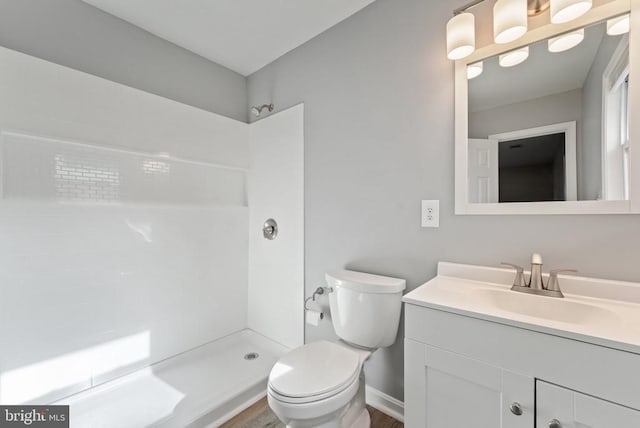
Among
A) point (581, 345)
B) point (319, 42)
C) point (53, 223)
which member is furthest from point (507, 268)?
point (53, 223)

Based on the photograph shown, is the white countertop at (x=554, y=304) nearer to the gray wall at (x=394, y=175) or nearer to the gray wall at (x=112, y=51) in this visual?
the gray wall at (x=394, y=175)

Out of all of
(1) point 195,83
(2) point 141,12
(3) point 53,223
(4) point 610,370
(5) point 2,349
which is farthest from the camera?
(1) point 195,83

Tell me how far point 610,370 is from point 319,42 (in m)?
2.04

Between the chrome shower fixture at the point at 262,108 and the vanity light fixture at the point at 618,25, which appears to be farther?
the chrome shower fixture at the point at 262,108

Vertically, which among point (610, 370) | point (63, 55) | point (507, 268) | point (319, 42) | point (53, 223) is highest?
point (319, 42)

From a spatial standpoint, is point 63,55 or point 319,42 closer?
point 63,55

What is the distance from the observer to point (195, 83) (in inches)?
82.3

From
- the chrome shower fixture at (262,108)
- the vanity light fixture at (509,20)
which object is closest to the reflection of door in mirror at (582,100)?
the vanity light fixture at (509,20)

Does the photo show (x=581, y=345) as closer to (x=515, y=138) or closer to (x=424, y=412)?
(x=424, y=412)

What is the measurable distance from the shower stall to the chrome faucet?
1.26 m

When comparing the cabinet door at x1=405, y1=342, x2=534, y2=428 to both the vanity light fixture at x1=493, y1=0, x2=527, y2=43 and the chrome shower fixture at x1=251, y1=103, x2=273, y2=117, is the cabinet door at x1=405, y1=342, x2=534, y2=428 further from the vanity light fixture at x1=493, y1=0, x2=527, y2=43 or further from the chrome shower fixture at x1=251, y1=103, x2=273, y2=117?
the chrome shower fixture at x1=251, y1=103, x2=273, y2=117

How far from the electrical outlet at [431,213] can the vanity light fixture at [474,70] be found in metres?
0.58

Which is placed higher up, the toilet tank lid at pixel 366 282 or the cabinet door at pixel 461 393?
the toilet tank lid at pixel 366 282

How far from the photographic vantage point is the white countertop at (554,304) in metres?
0.72
